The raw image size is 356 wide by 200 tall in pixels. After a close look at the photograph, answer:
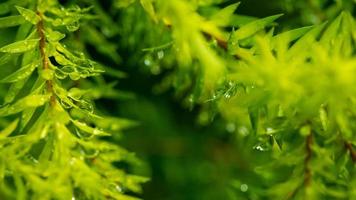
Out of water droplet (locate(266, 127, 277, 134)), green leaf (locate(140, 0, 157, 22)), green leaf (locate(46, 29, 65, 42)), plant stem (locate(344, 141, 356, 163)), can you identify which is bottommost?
plant stem (locate(344, 141, 356, 163))

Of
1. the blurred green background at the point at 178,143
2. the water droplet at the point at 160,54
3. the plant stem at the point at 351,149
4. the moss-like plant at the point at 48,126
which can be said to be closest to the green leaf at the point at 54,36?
the moss-like plant at the point at 48,126

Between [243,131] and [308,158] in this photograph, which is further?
[243,131]

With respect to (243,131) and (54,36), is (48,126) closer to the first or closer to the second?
(54,36)

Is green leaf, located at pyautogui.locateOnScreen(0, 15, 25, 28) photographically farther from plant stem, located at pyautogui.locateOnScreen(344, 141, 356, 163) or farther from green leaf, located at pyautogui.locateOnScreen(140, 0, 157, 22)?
plant stem, located at pyautogui.locateOnScreen(344, 141, 356, 163)

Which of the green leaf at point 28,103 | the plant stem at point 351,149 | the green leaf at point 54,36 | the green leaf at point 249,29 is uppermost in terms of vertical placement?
the green leaf at point 54,36

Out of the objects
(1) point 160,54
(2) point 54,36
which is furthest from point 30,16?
(1) point 160,54

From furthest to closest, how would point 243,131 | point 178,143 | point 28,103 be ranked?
point 178,143 → point 243,131 → point 28,103

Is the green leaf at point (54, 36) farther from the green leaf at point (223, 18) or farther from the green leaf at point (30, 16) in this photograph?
the green leaf at point (223, 18)

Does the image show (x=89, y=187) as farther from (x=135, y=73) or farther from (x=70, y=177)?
(x=135, y=73)

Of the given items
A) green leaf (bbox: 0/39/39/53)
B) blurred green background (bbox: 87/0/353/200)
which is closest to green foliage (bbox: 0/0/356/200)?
green leaf (bbox: 0/39/39/53)

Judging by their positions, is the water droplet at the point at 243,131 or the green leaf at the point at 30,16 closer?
the green leaf at the point at 30,16

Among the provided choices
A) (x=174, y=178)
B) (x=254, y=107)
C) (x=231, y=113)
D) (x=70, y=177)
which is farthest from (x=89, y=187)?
(x=174, y=178)
